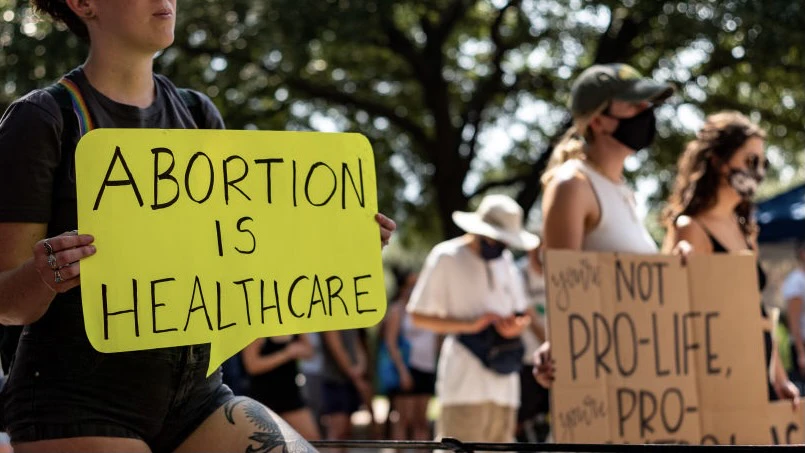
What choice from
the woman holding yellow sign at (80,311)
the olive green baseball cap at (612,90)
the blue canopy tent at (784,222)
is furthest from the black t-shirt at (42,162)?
the blue canopy tent at (784,222)

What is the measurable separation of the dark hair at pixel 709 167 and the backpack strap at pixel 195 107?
246cm

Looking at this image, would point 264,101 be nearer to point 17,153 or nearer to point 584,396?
point 584,396

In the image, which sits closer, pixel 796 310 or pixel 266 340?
pixel 266 340

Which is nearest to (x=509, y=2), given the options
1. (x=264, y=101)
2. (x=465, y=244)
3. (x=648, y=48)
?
(x=648, y=48)

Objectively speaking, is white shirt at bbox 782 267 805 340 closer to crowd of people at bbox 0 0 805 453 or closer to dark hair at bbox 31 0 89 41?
crowd of people at bbox 0 0 805 453

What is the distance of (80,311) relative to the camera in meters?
2.47

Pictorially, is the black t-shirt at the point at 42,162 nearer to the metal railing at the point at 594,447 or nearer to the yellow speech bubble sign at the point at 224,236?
the yellow speech bubble sign at the point at 224,236

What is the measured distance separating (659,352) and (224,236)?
7.21 ft

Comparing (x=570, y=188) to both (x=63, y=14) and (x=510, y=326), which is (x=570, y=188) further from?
(x=510, y=326)

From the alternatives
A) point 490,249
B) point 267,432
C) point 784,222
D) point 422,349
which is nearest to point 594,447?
point 267,432

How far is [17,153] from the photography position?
7.95 ft

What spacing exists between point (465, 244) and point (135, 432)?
434cm

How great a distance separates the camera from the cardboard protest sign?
405 centimetres

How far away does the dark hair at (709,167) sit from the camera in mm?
4828
